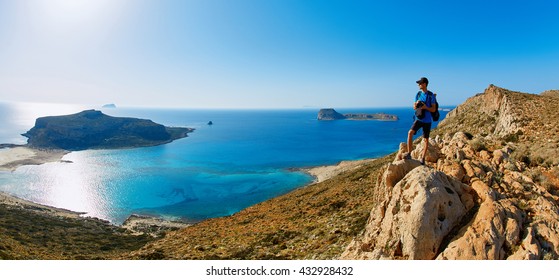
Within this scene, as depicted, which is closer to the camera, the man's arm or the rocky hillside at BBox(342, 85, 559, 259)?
the rocky hillside at BBox(342, 85, 559, 259)

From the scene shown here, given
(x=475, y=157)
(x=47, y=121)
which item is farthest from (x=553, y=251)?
(x=47, y=121)

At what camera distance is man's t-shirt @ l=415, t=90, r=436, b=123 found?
11.8 meters

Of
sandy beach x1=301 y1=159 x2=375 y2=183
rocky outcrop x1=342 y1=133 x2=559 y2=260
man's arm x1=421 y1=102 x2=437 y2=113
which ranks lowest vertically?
sandy beach x1=301 y1=159 x2=375 y2=183

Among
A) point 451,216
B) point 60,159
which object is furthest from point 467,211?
point 60,159

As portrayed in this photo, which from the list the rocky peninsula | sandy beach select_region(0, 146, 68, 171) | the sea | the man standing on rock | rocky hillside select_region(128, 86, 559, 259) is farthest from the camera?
the rocky peninsula

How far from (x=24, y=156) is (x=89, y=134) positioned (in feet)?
149

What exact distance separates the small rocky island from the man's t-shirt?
176 m

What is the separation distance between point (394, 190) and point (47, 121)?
22961 centimetres

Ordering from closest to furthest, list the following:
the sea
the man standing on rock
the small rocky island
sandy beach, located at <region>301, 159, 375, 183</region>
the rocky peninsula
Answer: the man standing on rock < the sea < sandy beach, located at <region>301, 159, 375, 183</region> < the rocky peninsula < the small rocky island

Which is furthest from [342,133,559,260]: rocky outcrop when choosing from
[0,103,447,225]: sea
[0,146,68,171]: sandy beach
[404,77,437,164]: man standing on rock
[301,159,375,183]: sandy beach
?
[0,146,68,171]: sandy beach

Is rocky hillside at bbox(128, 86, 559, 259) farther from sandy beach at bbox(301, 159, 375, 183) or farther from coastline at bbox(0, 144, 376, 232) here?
sandy beach at bbox(301, 159, 375, 183)

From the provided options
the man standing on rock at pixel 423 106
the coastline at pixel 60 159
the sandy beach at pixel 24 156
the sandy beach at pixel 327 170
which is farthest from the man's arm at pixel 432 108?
the sandy beach at pixel 24 156

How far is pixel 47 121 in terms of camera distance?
606 feet

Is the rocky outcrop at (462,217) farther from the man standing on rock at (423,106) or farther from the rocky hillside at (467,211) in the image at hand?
the man standing on rock at (423,106)
